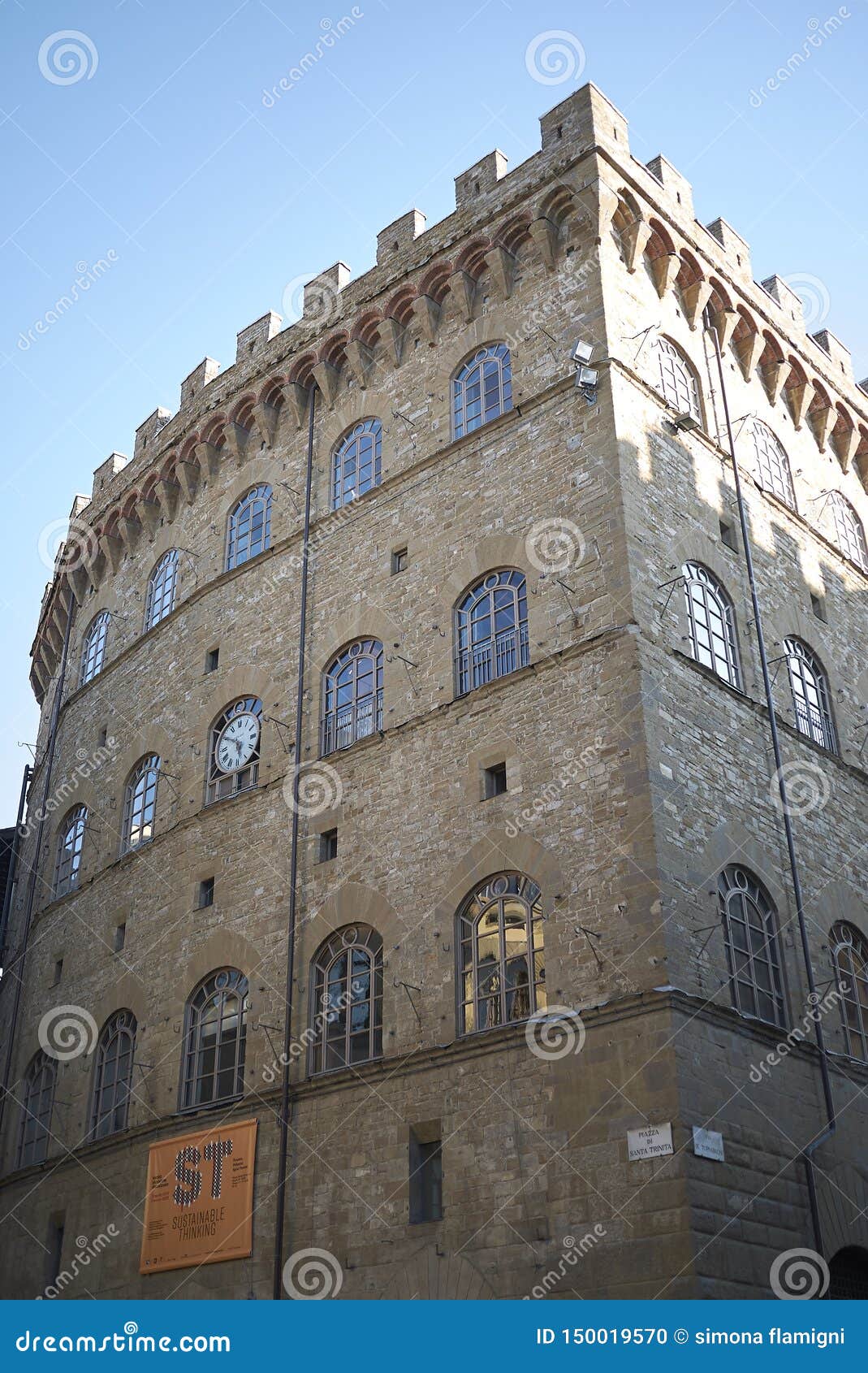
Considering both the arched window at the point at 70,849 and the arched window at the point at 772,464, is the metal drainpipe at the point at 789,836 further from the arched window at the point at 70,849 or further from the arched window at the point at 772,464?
the arched window at the point at 70,849

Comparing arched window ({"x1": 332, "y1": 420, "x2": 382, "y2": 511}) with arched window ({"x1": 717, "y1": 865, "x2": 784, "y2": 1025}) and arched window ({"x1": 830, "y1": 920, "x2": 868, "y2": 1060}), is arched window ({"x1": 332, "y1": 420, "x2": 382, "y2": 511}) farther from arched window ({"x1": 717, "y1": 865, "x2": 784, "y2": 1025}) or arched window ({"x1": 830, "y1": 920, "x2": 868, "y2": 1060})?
arched window ({"x1": 830, "y1": 920, "x2": 868, "y2": 1060})

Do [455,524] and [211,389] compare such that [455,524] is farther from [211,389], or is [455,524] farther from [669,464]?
[211,389]

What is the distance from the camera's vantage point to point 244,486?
2223cm

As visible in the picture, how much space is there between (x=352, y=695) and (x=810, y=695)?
622 cm

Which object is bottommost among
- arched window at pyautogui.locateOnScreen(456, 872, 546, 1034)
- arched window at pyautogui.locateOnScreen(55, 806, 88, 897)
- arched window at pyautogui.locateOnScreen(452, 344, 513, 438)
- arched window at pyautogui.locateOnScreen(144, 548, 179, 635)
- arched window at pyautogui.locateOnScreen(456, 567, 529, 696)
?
arched window at pyautogui.locateOnScreen(456, 872, 546, 1034)

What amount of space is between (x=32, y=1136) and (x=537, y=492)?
12.4m

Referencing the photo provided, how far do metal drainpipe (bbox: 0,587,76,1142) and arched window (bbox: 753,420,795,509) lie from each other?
13904 millimetres

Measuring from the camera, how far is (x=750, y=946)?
593 inches

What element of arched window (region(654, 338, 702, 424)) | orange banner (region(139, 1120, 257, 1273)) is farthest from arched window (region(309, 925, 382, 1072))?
arched window (region(654, 338, 702, 424))

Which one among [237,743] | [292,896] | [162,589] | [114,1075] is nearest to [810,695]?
[292,896]

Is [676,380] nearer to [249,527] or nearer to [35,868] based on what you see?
[249,527]

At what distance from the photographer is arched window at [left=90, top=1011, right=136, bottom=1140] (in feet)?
62.0

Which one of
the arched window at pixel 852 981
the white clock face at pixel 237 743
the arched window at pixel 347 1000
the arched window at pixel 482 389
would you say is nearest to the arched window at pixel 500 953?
the arched window at pixel 347 1000

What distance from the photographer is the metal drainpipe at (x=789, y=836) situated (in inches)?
550
